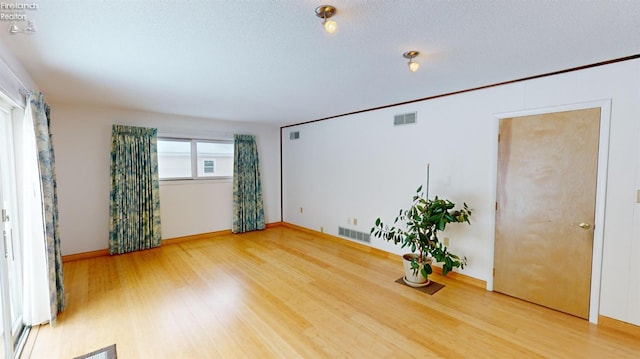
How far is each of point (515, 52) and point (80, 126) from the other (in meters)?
5.62

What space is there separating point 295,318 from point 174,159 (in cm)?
390

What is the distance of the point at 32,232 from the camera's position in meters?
2.44

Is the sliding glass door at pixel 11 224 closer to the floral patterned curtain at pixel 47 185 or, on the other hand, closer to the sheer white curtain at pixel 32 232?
the sheer white curtain at pixel 32 232

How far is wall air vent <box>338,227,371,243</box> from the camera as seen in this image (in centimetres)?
465

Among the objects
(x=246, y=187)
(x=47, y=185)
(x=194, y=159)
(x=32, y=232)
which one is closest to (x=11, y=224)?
(x=32, y=232)

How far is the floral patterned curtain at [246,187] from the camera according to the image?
573 cm

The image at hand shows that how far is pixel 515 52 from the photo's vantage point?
7.27ft

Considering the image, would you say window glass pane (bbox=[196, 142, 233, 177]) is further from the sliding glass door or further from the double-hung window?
the sliding glass door

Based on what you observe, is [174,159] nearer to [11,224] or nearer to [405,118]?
[11,224]

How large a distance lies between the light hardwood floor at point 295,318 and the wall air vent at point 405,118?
208cm

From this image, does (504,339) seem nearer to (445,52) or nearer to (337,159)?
(445,52)

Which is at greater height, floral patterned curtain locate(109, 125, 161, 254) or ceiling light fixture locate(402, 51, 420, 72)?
ceiling light fixture locate(402, 51, 420, 72)

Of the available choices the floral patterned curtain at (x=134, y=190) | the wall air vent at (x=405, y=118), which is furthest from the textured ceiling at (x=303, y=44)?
the floral patterned curtain at (x=134, y=190)

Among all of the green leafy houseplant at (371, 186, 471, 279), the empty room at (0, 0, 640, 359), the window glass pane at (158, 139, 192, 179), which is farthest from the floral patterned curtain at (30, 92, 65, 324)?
the green leafy houseplant at (371, 186, 471, 279)
